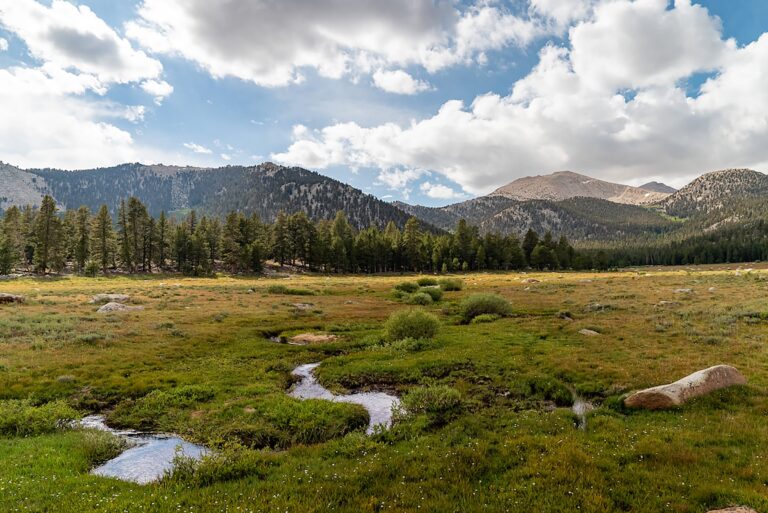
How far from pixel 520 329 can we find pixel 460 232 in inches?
4146

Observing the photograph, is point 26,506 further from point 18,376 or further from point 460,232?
point 460,232

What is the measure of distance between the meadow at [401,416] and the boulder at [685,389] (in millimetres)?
508

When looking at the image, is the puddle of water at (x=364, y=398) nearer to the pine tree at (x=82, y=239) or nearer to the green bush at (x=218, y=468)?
the green bush at (x=218, y=468)

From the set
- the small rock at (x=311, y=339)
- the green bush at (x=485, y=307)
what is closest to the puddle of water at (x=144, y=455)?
the small rock at (x=311, y=339)

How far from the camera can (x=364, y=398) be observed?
20172 mm

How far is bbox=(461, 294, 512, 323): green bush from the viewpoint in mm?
43219

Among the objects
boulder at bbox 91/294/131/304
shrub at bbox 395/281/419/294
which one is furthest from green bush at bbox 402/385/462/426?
shrub at bbox 395/281/419/294

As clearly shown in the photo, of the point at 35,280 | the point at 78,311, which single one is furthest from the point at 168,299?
the point at 35,280

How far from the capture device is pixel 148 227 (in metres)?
111

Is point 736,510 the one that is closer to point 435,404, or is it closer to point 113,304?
point 435,404

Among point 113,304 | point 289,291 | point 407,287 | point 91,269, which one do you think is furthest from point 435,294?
point 91,269

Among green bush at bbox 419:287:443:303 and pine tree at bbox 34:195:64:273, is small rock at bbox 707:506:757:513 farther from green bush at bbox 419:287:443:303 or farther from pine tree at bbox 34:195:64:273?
pine tree at bbox 34:195:64:273

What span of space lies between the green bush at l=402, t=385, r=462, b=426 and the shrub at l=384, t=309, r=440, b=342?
13386 mm

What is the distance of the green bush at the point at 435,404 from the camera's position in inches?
655
